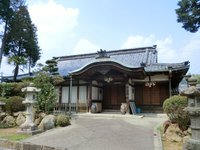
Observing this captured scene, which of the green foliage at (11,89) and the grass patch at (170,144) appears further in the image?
the green foliage at (11,89)

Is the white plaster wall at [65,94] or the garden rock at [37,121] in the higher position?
the white plaster wall at [65,94]

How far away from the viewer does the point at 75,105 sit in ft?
57.8

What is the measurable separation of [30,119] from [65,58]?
16193 mm

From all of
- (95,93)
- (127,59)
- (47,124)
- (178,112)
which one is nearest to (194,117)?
(178,112)

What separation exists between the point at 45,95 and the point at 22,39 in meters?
13.8

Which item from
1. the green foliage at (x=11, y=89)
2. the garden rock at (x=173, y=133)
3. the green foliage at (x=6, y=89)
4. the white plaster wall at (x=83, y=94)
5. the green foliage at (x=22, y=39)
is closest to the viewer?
the garden rock at (x=173, y=133)

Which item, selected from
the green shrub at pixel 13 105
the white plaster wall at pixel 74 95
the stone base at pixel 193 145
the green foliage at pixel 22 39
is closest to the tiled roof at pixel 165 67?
A: the white plaster wall at pixel 74 95

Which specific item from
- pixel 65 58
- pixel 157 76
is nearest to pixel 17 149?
pixel 157 76

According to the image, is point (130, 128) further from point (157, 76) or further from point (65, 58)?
point (65, 58)

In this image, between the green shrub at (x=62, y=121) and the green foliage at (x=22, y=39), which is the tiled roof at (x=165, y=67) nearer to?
the green shrub at (x=62, y=121)

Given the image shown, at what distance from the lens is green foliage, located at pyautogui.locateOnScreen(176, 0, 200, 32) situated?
585 inches

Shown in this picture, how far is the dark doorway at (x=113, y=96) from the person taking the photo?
56.5 ft

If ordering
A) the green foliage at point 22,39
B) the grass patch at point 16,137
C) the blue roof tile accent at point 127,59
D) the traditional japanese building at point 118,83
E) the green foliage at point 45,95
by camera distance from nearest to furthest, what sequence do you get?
the grass patch at point 16,137 → the green foliage at point 45,95 → the traditional japanese building at point 118,83 → the blue roof tile accent at point 127,59 → the green foliage at point 22,39

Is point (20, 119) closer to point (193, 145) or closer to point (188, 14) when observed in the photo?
point (193, 145)
